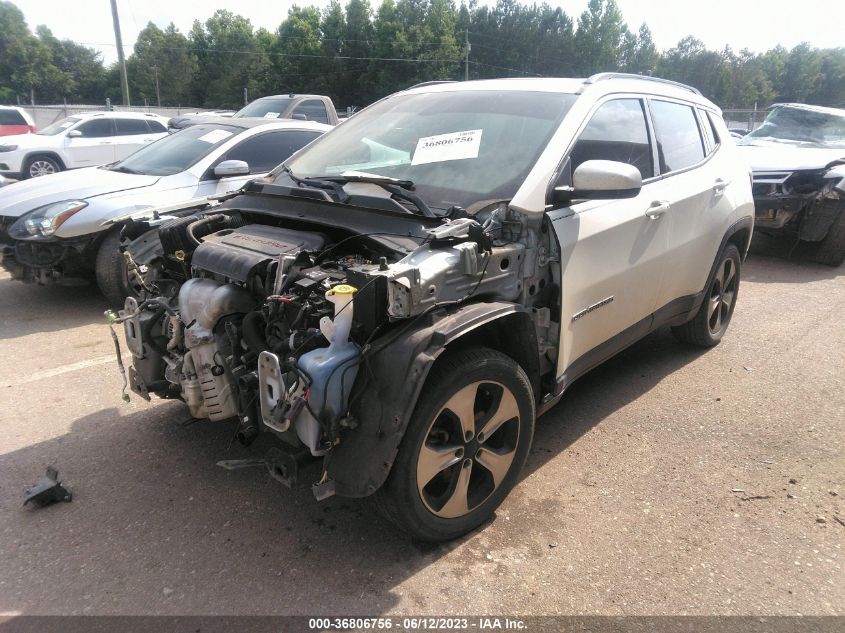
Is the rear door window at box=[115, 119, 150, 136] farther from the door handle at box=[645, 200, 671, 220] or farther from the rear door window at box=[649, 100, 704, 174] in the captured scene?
the door handle at box=[645, 200, 671, 220]

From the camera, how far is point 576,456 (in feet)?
11.3

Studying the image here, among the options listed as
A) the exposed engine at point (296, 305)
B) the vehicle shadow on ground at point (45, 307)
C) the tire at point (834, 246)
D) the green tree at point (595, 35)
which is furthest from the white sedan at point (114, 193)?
the green tree at point (595, 35)

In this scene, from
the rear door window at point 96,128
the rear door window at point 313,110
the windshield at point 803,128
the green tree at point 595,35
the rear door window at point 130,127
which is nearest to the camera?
the windshield at point 803,128

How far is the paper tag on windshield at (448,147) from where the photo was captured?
3.24 meters

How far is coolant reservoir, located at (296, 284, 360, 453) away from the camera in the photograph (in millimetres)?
2305

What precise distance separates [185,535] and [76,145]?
14.7 metres

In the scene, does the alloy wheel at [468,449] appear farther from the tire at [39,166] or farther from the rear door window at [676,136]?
the tire at [39,166]

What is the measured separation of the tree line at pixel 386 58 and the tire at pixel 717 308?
2405 inches

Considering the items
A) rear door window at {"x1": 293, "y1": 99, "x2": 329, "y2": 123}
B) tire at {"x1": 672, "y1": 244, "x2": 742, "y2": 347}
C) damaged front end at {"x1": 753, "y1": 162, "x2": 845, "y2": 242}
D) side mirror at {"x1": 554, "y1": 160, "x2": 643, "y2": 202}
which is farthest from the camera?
rear door window at {"x1": 293, "y1": 99, "x2": 329, "y2": 123}

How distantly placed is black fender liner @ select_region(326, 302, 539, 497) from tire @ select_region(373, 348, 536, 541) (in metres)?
0.13

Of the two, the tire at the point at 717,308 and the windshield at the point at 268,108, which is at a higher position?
the windshield at the point at 268,108

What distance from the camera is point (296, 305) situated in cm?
251

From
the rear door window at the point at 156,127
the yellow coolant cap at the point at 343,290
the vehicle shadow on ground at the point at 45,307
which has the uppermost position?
the rear door window at the point at 156,127

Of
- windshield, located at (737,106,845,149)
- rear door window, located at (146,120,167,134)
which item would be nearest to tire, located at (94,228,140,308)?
windshield, located at (737,106,845,149)
